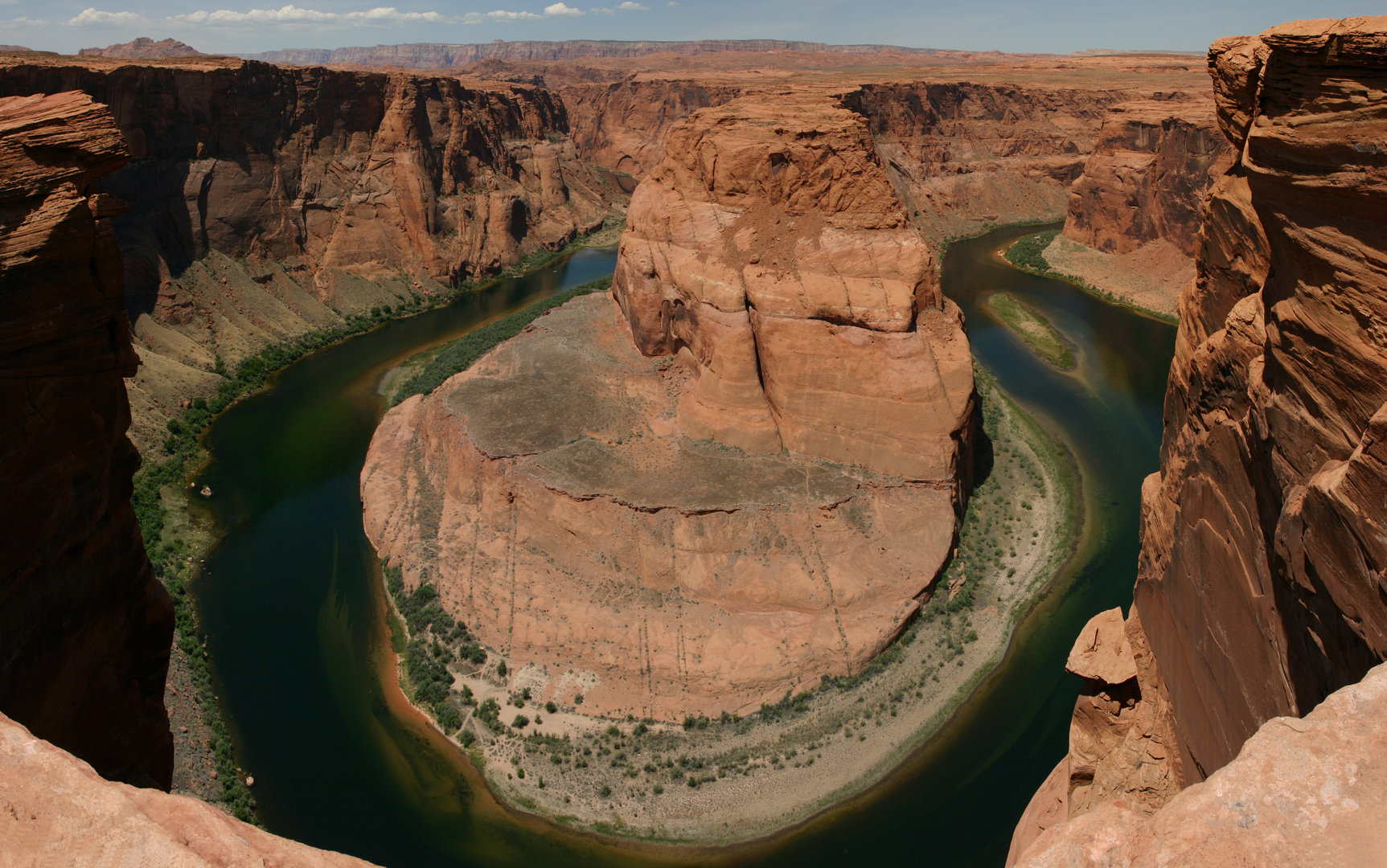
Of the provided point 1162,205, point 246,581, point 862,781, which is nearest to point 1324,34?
point 862,781

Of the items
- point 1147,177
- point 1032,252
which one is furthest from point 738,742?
point 1147,177

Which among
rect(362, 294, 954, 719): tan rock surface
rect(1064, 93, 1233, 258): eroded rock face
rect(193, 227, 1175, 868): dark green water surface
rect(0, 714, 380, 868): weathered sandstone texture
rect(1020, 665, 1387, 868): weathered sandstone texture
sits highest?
rect(1064, 93, 1233, 258): eroded rock face

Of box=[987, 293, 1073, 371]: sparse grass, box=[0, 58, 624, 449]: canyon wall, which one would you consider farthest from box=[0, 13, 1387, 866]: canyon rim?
box=[987, 293, 1073, 371]: sparse grass

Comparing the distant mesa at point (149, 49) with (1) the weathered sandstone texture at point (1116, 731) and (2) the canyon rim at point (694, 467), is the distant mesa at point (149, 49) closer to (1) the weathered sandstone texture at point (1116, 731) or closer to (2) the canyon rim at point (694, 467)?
(2) the canyon rim at point (694, 467)

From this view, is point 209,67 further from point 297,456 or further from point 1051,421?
point 1051,421

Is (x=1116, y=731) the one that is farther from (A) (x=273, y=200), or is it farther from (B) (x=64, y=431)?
(A) (x=273, y=200)

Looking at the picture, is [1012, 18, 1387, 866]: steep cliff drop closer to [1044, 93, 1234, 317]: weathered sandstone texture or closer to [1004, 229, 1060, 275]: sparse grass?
[1044, 93, 1234, 317]: weathered sandstone texture
